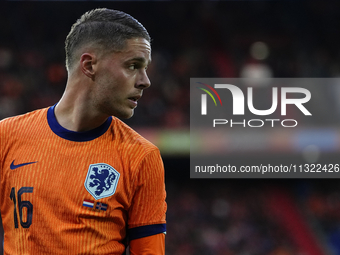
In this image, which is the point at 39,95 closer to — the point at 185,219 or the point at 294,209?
the point at 185,219

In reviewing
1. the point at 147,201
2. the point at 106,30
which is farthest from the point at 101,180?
the point at 106,30

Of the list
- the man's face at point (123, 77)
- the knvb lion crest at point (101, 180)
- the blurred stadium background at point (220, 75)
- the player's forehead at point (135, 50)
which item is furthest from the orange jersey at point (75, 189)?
the blurred stadium background at point (220, 75)

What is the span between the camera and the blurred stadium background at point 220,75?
10656 millimetres

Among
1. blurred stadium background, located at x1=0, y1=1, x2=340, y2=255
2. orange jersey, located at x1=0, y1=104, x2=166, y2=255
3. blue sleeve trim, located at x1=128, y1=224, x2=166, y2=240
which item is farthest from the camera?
blurred stadium background, located at x1=0, y1=1, x2=340, y2=255

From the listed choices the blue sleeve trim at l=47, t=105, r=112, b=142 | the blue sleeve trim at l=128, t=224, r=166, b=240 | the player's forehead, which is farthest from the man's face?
the blue sleeve trim at l=128, t=224, r=166, b=240

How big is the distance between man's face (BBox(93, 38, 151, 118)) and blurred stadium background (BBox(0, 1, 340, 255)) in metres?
8.68

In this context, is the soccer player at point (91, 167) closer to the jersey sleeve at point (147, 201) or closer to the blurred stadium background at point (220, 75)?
the jersey sleeve at point (147, 201)

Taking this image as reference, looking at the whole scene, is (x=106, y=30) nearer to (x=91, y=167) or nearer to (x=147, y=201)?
(x=91, y=167)

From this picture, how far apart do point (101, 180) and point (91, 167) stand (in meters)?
0.08

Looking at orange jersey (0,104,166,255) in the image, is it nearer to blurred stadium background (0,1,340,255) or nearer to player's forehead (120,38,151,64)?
player's forehead (120,38,151,64)

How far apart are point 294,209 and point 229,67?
4.74 metres

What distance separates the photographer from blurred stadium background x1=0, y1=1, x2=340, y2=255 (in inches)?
420

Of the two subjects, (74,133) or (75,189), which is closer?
(75,189)

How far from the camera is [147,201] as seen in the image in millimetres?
1787
